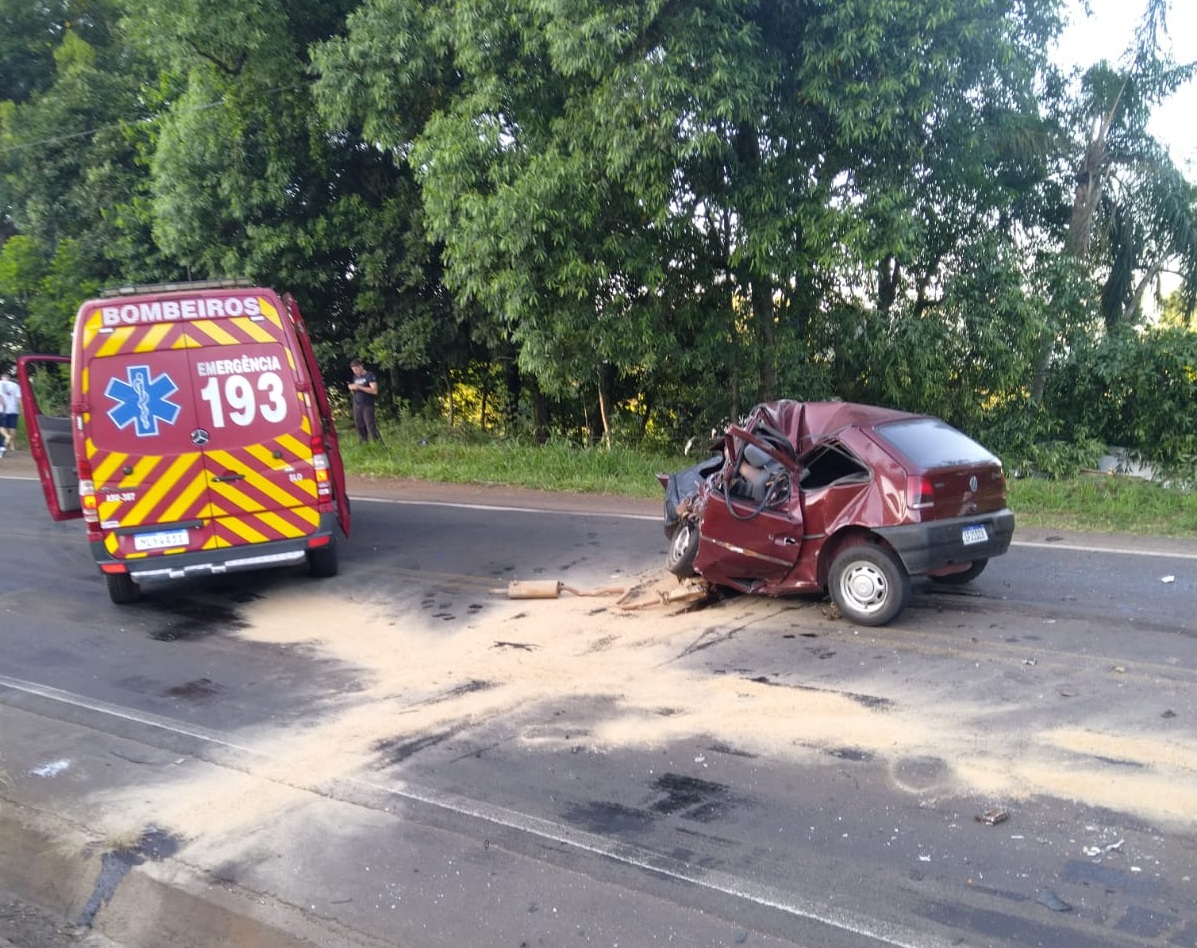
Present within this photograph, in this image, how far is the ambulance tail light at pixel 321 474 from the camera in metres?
9.24

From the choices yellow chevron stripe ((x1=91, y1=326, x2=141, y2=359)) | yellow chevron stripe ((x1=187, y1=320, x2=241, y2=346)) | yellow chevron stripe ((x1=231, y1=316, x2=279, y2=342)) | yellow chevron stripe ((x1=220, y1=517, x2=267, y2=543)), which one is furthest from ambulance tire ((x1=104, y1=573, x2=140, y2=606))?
yellow chevron stripe ((x1=231, y1=316, x2=279, y2=342))

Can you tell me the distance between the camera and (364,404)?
790 inches

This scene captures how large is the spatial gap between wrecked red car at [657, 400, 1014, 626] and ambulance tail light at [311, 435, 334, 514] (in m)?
3.30

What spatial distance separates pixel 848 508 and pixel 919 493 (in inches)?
19.9

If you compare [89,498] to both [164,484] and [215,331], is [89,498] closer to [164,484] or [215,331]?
[164,484]

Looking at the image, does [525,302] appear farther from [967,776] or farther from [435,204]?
[967,776]

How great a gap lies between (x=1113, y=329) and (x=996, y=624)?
34.3 ft

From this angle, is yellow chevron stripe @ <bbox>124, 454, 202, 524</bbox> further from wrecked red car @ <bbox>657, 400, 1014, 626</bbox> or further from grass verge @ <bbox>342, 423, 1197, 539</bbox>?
grass verge @ <bbox>342, 423, 1197, 539</bbox>

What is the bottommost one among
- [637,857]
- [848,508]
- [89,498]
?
[637,857]

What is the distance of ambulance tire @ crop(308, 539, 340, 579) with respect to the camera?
10047 millimetres

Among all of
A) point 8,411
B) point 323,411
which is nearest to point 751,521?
point 323,411

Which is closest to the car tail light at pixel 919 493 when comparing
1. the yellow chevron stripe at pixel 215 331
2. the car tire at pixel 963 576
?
the car tire at pixel 963 576

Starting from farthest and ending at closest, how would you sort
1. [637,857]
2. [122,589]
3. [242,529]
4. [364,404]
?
[364,404] → [122,589] → [242,529] → [637,857]

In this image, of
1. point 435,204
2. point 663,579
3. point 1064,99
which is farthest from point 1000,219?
point 663,579
